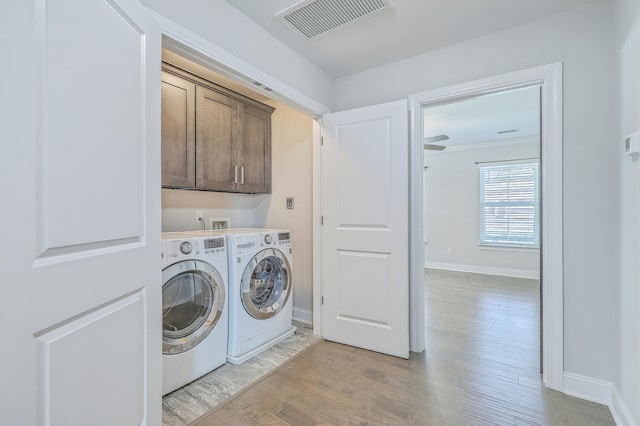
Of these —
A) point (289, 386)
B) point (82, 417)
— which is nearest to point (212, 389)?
point (289, 386)

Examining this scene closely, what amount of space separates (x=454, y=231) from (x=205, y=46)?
18.7 feet

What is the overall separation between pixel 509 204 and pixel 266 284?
5.05 m

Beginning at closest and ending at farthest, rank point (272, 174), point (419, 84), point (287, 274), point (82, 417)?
point (82, 417), point (419, 84), point (287, 274), point (272, 174)

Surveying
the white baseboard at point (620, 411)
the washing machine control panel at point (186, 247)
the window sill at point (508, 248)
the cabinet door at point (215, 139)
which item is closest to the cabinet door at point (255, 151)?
the cabinet door at point (215, 139)

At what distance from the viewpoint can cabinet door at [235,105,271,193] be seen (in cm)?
297

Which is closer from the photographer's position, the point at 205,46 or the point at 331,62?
the point at 205,46

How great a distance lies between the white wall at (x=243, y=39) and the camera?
156 centimetres

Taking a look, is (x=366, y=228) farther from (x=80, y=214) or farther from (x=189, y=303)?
(x=80, y=214)

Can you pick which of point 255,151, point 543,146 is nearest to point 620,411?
point 543,146

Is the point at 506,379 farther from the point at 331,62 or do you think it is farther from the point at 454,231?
the point at 454,231

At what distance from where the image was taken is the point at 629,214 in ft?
5.19

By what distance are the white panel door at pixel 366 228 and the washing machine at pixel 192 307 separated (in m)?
0.99

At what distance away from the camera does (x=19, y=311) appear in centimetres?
68

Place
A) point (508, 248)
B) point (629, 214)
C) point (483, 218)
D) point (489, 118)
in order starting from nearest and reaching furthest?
1. point (629, 214)
2. point (489, 118)
3. point (508, 248)
4. point (483, 218)
